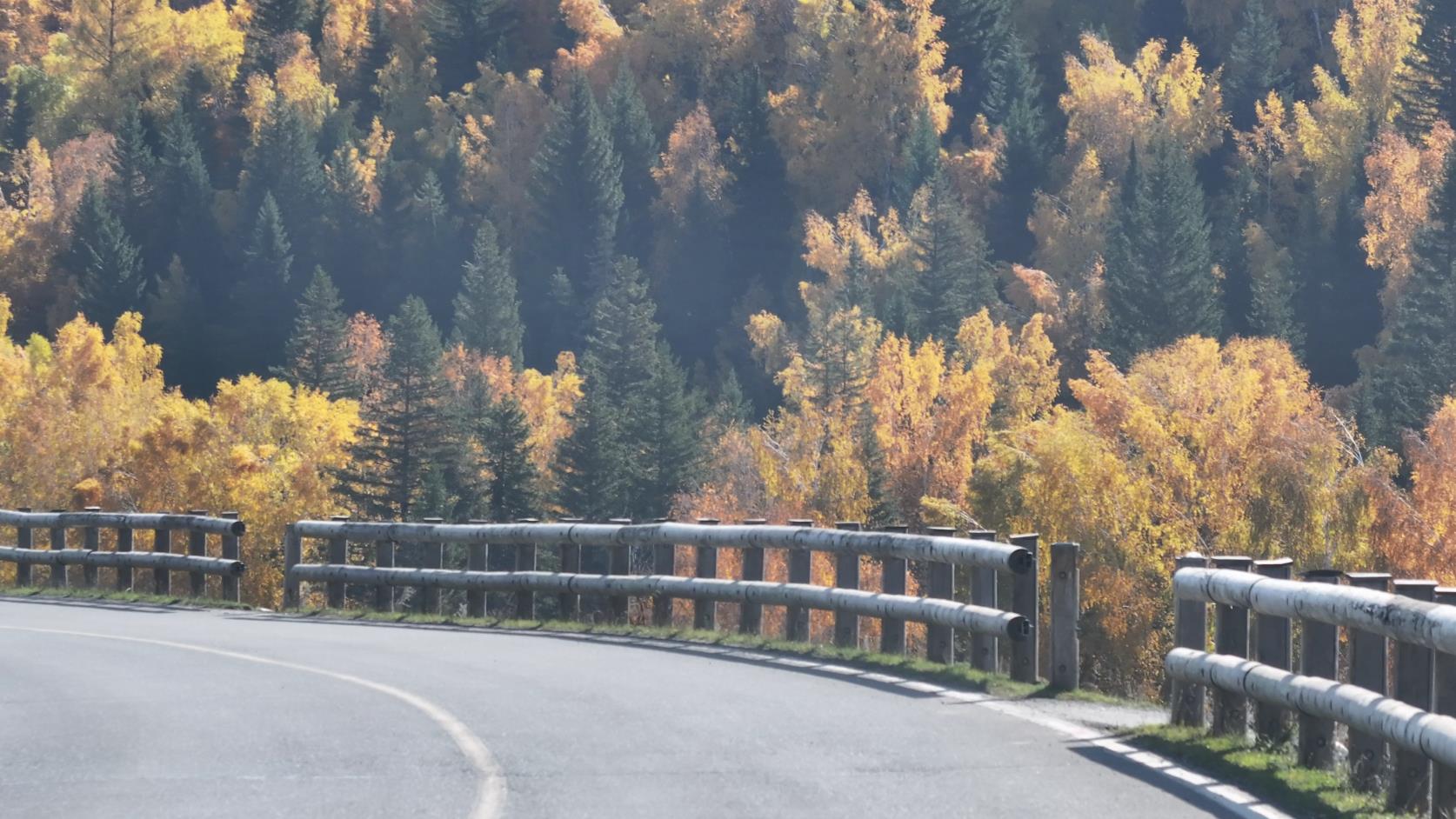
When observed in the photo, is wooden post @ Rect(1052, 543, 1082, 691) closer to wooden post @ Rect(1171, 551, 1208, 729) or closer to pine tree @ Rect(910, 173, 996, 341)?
wooden post @ Rect(1171, 551, 1208, 729)

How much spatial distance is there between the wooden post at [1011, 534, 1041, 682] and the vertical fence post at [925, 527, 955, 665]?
2.78 feet

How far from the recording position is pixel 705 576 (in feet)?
56.1

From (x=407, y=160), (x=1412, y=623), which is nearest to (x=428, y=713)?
(x=1412, y=623)

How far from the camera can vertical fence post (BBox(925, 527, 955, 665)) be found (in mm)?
13836

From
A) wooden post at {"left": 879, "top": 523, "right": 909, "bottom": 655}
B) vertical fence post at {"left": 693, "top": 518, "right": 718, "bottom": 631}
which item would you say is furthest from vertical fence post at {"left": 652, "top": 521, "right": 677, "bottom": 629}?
wooden post at {"left": 879, "top": 523, "right": 909, "bottom": 655}

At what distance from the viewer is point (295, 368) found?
10325 centimetres

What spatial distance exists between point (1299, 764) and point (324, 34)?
146 m

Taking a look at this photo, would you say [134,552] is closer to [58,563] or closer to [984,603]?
[58,563]

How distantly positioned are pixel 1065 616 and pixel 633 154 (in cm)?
11906

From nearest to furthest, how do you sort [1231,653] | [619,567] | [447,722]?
1. [1231,653]
2. [447,722]
3. [619,567]

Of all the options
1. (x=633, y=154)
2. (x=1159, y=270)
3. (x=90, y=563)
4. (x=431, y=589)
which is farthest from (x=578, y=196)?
(x=431, y=589)

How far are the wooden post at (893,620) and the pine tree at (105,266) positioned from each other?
113m

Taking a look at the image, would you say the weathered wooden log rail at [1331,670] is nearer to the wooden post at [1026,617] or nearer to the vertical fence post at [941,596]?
the wooden post at [1026,617]

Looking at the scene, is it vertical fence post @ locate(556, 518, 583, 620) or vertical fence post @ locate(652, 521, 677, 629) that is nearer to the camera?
vertical fence post @ locate(652, 521, 677, 629)
